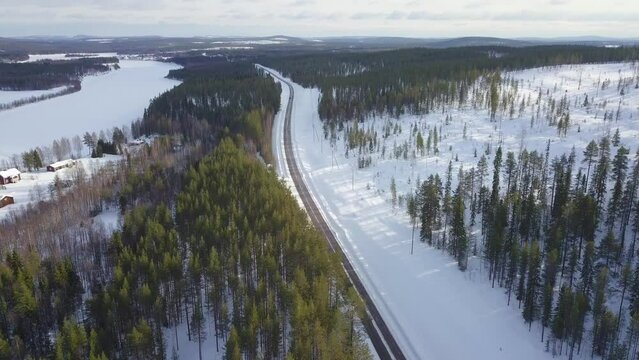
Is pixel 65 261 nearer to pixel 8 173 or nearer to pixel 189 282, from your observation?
pixel 189 282

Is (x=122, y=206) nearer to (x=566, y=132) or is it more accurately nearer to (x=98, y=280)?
(x=98, y=280)

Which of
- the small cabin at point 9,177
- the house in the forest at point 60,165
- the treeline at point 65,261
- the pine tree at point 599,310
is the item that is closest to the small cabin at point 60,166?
the house in the forest at point 60,165

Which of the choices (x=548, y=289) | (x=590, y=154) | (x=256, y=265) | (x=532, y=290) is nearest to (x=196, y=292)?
(x=256, y=265)

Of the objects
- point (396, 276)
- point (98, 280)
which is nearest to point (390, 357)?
point (396, 276)

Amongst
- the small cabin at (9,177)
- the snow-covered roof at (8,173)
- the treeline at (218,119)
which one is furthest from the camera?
the treeline at (218,119)

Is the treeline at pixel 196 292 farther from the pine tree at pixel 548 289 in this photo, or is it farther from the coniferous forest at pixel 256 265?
the pine tree at pixel 548 289
